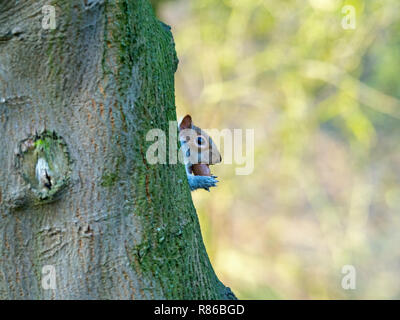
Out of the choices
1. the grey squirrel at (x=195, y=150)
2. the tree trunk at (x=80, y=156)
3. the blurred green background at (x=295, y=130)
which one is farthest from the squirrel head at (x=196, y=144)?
the blurred green background at (x=295, y=130)

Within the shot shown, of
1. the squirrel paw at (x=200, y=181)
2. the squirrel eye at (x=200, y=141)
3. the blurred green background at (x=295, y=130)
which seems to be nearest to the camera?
the squirrel paw at (x=200, y=181)

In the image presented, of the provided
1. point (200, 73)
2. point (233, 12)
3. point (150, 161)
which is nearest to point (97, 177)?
point (150, 161)

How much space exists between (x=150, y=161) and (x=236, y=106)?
→ 3.31 meters

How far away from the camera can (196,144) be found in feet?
5.07

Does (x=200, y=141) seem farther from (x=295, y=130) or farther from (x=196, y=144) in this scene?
(x=295, y=130)

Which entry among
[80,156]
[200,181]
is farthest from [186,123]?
[80,156]

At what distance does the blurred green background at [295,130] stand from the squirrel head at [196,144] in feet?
6.22

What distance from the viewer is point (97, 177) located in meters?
0.90

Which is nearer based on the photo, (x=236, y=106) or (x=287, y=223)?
(x=236, y=106)

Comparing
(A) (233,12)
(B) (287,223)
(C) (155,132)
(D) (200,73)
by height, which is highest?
(A) (233,12)

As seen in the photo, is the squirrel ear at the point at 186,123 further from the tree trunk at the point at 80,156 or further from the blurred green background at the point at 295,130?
the blurred green background at the point at 295,130

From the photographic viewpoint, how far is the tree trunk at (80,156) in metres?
0.87

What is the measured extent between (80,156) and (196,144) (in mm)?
682
